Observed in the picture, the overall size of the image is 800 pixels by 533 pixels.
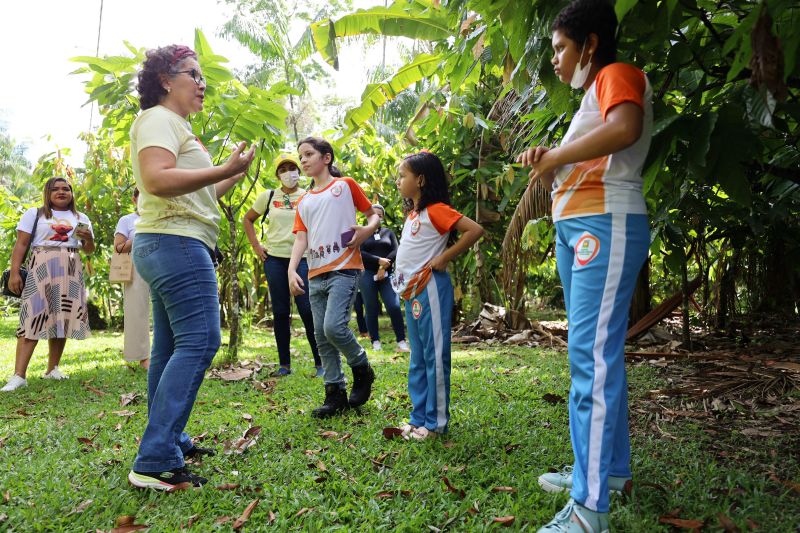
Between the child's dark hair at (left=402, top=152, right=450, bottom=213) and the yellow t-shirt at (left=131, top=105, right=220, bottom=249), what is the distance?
3.78 ft

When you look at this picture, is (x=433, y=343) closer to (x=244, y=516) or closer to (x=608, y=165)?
(x=244, y=516)

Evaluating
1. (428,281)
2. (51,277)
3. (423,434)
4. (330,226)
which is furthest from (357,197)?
(51,277)

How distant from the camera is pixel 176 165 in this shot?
262cm

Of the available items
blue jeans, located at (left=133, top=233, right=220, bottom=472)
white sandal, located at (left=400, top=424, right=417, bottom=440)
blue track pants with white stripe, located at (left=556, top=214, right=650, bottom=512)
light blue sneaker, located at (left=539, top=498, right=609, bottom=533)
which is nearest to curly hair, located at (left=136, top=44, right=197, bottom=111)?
blue jeans, located at (left=133, top=233, right=220, bottom=472)

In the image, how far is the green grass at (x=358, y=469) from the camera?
2328mm

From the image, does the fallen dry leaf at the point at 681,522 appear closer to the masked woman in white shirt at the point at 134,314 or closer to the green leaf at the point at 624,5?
the green leaf at the point at 624,5

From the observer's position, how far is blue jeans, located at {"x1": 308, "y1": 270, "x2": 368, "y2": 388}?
3688 mm

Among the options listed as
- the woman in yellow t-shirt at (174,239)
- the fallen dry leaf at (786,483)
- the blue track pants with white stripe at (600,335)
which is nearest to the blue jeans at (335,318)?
the woman in yellow t-shirt at (174,239)

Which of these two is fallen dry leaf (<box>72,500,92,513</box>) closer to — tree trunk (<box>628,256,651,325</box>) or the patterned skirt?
the patterned skirt

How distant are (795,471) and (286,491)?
2.27 metres

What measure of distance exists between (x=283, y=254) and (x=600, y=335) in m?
3.79

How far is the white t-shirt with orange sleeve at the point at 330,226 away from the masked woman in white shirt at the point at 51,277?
280 cm

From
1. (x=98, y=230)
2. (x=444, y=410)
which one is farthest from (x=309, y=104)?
(x=444, y=410)

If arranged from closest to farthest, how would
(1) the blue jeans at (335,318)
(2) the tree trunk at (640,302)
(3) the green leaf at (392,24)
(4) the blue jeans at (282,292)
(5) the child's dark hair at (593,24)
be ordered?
(5) the child's dark hair at (593,24), (1) the blue jeans at (335,318), (3) the green leaf at (392,24), (4) the blue jeans at (282,292), (2) the tree trunk at (640,302)
